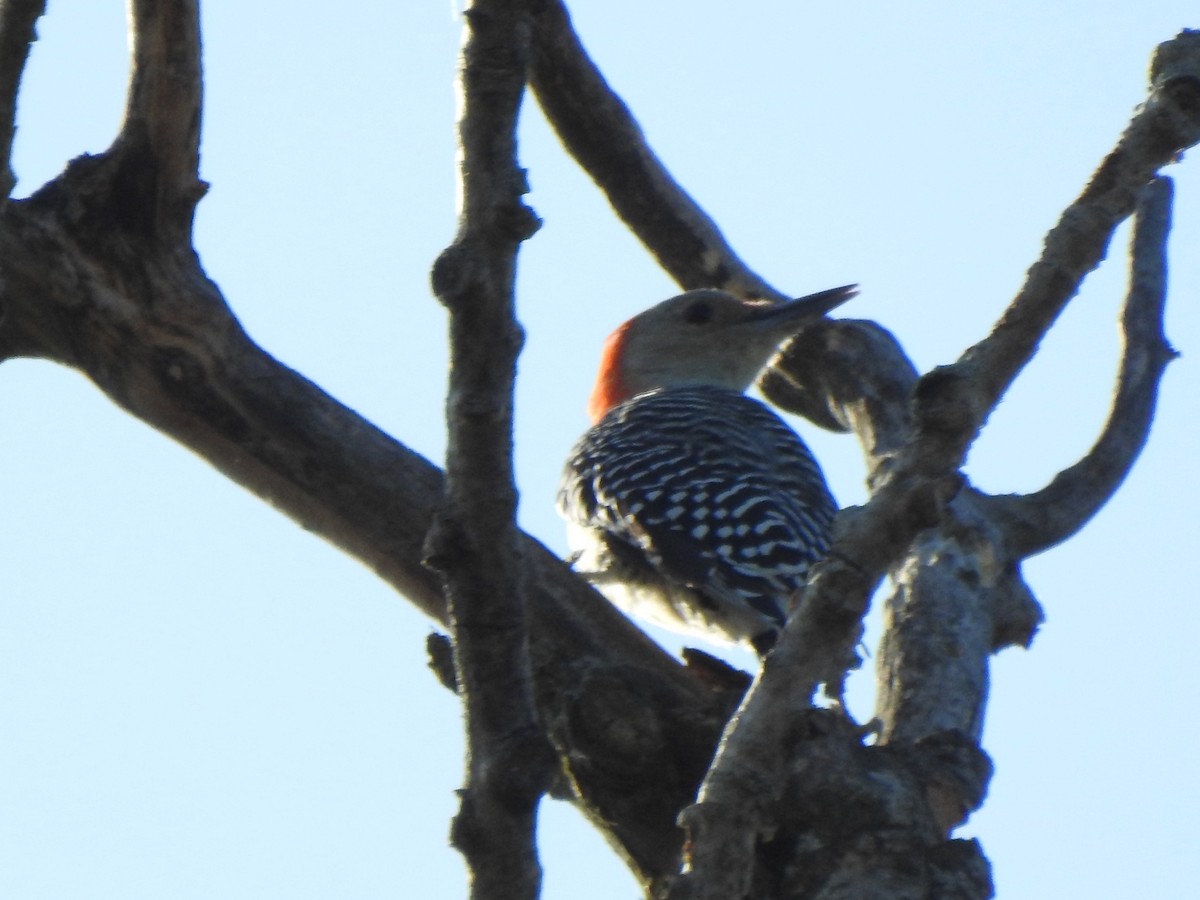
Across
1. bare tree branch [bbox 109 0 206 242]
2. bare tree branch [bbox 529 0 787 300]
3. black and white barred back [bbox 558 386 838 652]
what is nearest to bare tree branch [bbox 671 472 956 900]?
bare tree branch [bbox 109 0 206 242]

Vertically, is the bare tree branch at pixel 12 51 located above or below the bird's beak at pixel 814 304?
below

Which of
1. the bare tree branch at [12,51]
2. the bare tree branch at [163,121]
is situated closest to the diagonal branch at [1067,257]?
the bare tree branch at [12,51]

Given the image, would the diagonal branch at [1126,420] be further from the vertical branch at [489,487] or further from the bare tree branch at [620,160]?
the vertical branch at [489,487]

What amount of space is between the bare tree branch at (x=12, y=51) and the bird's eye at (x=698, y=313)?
5.44 metres

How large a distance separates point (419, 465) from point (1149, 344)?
2.38 m

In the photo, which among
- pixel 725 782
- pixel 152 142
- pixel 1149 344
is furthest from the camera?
pixel 1149 344

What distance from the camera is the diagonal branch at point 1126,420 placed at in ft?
16.5

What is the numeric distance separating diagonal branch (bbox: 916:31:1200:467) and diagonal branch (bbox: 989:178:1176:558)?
69.5 inches

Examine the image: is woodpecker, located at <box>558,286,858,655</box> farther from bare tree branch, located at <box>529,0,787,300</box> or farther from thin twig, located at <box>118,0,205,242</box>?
thin twig, located at <box>118,0,205,242</box>

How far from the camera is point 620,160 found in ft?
20.8

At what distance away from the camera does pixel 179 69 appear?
14.9 feet

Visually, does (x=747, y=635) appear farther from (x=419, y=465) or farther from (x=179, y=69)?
(x=179, y=69)

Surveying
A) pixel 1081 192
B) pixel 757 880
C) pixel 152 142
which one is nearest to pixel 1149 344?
pixel 1081 192

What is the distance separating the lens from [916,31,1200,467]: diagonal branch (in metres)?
2.80
